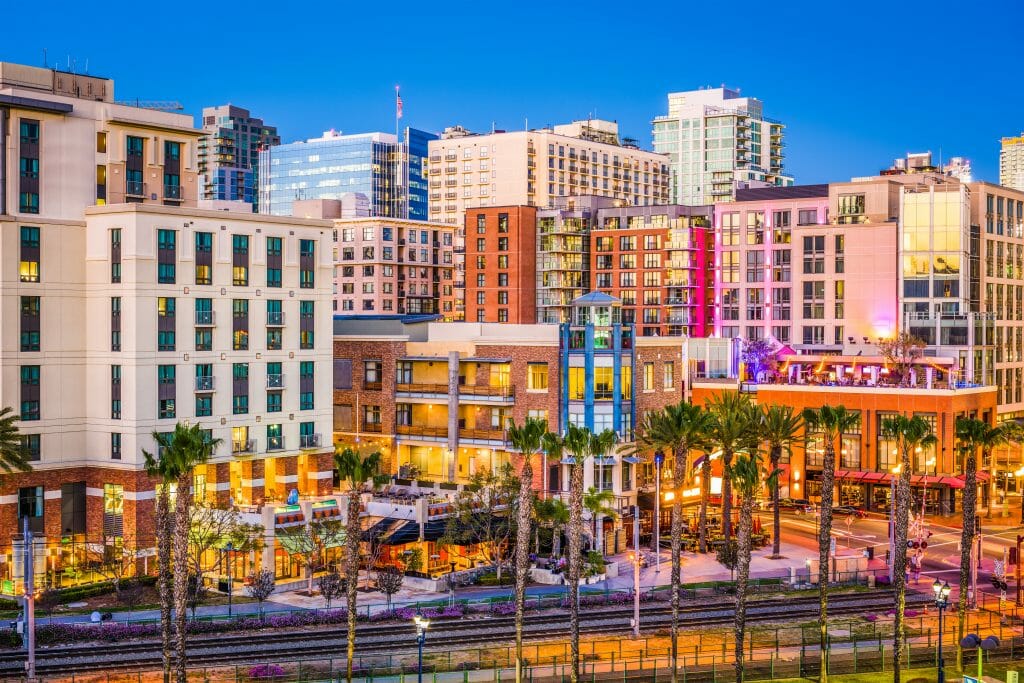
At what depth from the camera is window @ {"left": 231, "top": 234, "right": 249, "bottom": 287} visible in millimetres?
95062

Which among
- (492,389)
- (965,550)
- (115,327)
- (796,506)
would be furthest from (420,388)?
(965,550)

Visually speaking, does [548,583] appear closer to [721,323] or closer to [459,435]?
[459,435]

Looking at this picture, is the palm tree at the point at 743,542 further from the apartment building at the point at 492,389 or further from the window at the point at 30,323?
the window at the point at 30,323

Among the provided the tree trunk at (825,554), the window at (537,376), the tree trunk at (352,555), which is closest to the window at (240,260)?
the window at (537,376)

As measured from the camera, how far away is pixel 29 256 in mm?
89250

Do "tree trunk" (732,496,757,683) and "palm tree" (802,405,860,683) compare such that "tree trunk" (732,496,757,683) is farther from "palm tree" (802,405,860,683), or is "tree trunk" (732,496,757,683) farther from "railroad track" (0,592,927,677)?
"railroad track" (0,592,927,677)

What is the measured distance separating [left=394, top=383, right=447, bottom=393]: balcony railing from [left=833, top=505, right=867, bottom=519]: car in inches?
1478

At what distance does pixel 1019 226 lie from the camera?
15325 centimetres

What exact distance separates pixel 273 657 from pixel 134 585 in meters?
21.5

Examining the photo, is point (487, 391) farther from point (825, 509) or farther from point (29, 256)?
point (825, 509)

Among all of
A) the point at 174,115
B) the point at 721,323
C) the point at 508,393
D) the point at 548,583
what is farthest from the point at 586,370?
the point at 721,323

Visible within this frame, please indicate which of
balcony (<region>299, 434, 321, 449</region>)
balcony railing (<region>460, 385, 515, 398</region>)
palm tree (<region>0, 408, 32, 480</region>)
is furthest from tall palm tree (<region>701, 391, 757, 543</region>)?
palm tree (<region>0, 408, 32, 480</region>)

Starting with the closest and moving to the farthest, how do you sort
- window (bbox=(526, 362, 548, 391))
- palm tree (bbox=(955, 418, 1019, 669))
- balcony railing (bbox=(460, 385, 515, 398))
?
palm tree (bbox=(955, 418, 1019, 669))
window (bbox=(526, 362, 548, 391))
balcony railing (bbox=(460, 385, 515, 398))

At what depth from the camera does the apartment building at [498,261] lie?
598 feet
